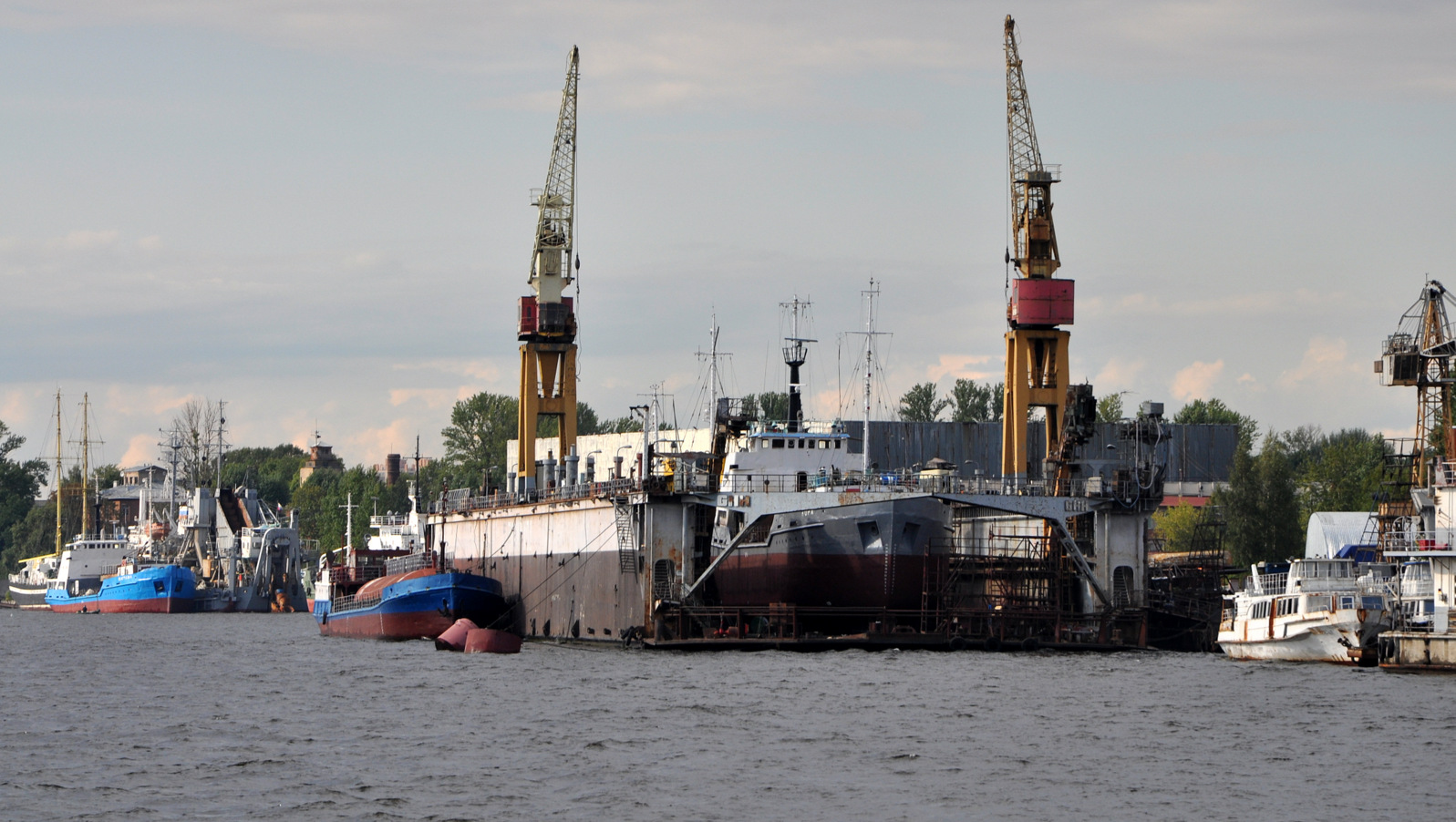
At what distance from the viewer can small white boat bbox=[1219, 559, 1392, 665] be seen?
60000 mm

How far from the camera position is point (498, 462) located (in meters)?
171

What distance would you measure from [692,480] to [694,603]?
5.23 m

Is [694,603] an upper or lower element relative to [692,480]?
lower

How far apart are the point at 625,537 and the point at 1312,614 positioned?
26798 mm

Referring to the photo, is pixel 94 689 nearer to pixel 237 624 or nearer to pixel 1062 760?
pixel 1062 760

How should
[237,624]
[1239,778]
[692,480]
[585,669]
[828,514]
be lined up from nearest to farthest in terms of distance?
[1239,778] < [585,669] < [828,514] < [692,480] < [237,624]

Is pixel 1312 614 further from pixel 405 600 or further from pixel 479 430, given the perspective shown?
pixel 479 430

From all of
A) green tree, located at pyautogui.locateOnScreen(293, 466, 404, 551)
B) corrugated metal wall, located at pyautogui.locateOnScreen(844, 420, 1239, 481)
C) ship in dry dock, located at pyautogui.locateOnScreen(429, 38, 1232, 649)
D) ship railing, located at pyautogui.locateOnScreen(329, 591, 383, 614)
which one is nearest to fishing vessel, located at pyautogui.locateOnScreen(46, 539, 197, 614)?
green tree, located at pyautogui.locateOnScreen(293, 466, 404, 551)

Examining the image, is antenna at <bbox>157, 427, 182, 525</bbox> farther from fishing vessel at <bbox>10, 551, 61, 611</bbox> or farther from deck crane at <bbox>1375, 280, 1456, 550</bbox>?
deck crane at <bbox>1375, 280, 1456, 550</bbox>

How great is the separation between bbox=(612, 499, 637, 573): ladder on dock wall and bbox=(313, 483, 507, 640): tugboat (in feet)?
41.5

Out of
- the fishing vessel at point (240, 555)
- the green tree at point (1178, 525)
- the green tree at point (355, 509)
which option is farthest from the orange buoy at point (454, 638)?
the green tree at point (355, 509)

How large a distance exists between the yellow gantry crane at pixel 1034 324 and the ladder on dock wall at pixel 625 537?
19277 mm

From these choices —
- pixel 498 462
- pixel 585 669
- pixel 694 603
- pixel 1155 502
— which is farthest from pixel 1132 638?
pixel 498 462

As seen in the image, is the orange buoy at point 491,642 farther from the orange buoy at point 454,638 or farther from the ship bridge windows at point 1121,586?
the ship bridge windows at point 1121,586
